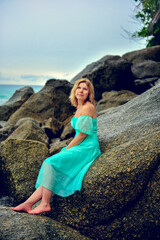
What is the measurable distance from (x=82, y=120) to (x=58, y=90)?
646 centimetres

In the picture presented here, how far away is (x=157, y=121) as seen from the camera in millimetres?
3926

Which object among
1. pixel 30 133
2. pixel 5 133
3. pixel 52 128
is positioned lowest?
pixel 52 128

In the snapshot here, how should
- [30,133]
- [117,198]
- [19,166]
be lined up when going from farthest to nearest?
[30,133]
[19,166]
[117,198]

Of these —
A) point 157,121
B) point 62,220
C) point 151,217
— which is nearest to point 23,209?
point 62,220

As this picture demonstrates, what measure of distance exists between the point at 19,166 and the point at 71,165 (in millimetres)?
1317

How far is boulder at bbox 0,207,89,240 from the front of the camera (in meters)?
2.40

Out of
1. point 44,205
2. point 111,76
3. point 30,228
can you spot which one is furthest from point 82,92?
point 111,76

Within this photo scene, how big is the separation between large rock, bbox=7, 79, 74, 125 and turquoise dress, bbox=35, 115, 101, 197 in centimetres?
573

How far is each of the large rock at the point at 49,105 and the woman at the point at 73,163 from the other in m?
5.46

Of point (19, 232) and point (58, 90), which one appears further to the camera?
point (58, 90)

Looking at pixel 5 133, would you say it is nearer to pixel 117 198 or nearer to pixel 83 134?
pixel 83 134

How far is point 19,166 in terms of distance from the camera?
4.05m

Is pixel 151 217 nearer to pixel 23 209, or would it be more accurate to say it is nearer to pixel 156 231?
pixel 156 231

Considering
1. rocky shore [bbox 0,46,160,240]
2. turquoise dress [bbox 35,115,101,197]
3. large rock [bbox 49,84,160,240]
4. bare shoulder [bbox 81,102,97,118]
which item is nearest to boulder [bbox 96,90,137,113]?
rocky shore [bbox 0,46,160,240]
